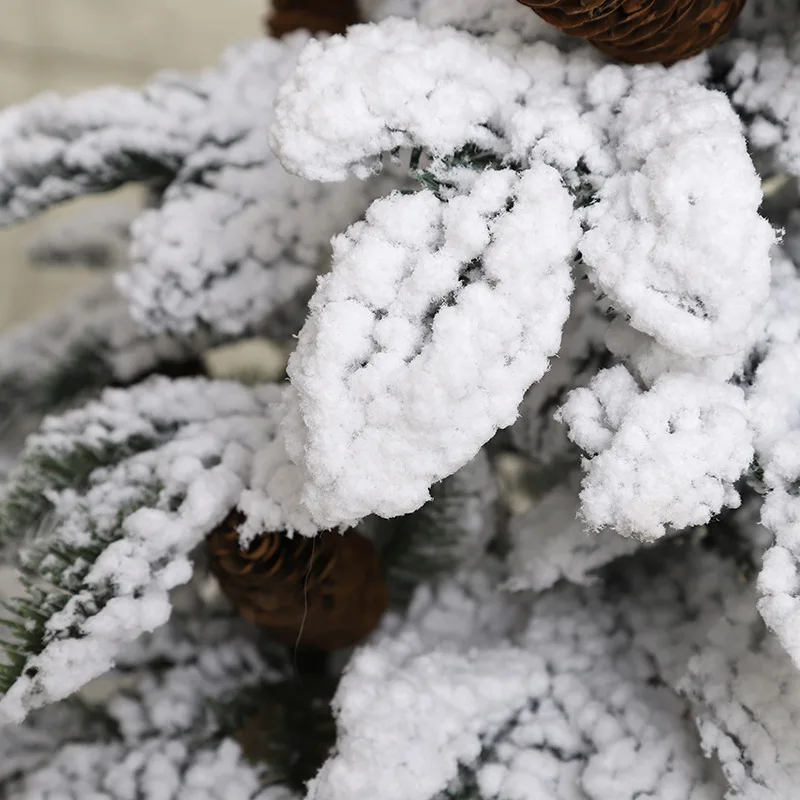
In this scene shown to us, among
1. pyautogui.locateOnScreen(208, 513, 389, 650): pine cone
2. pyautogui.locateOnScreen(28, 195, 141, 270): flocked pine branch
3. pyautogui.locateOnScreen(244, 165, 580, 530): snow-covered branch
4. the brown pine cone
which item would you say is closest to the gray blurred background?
pyautogui.locateOnScreen(28, 195, 141, 270): flocked pine branch

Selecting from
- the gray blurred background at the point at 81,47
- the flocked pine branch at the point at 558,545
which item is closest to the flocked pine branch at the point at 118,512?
the flocked pine branch at the point at 558,545

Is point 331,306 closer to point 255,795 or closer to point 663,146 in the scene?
point 663,146

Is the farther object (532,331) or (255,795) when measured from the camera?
→ (255,795)

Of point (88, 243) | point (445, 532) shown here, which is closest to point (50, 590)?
point (445, 532)

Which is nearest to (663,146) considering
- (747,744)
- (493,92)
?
(493,92)

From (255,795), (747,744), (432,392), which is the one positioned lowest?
(255,795)

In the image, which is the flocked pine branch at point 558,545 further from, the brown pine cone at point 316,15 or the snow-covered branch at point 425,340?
the brown pine cone at point 316,15

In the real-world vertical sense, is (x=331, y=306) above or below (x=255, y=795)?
above

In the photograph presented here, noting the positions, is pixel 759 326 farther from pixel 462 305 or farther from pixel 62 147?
pixel 62 147
